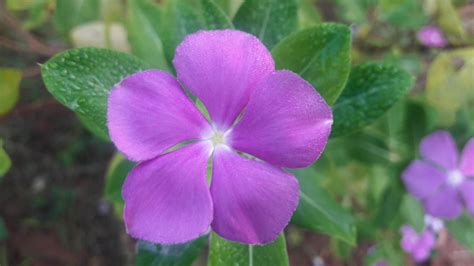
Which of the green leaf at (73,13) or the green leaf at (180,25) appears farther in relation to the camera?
the green leaf at (73,13)

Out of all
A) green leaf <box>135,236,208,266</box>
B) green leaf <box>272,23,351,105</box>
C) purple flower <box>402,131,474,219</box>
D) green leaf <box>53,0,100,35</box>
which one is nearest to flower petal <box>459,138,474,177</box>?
purple flower <box>402,131,474,219</box>

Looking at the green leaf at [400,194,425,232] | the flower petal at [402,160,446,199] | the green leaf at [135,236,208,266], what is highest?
the green leaf at [135,236,208,266]

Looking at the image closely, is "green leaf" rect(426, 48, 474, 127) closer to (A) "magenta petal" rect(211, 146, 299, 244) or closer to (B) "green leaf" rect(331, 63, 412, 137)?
(B) "green leaf" rect(331, 63, 412, 137)

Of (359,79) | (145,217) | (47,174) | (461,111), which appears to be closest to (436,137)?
(461,111)

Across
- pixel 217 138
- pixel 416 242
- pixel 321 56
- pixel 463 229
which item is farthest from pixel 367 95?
pixel 416 242

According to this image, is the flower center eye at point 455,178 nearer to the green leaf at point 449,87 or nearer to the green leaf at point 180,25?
the green leaf at point 449,87

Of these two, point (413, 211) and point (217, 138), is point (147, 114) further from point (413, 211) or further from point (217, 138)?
point (413, 211)

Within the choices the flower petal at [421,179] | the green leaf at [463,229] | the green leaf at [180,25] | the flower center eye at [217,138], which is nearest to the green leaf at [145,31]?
the green leaf at [180,25]
